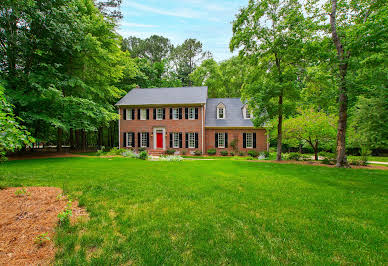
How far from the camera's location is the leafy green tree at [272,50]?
10.7m

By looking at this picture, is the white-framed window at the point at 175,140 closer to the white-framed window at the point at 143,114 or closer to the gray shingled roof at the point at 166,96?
the gray shingled roof at the point at 166,96

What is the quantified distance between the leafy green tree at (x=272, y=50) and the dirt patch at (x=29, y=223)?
11.9 metres

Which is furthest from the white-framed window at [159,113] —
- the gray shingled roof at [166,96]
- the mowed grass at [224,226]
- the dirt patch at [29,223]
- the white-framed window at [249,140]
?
the dirt patch at [29,223]

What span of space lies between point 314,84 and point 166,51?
32046mm

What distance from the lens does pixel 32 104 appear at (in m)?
13.0

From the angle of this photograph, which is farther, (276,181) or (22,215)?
(276,181)

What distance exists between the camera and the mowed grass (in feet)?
7.94

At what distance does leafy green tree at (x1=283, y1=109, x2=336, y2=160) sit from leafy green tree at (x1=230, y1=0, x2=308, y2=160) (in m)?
2.90

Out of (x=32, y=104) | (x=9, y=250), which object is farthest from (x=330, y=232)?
(x=32, y=104)

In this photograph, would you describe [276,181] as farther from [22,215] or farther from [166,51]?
[166,51]

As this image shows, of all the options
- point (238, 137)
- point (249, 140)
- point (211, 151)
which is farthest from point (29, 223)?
point (249, 140)

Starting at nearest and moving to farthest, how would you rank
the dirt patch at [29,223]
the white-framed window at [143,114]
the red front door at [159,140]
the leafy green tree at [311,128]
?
the dirt patch at [29,223] → the leafy green tree at [311,128] → the red front door at [159,140] → the white-framed window at [143,114]

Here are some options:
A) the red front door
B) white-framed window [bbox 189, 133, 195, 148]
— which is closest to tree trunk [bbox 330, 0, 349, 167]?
white-framed window [bbox 189, 133, 195, 148]

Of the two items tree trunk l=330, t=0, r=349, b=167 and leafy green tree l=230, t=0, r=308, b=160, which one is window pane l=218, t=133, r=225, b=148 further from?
tree trunk l=330, t=0, r=349, b=167
